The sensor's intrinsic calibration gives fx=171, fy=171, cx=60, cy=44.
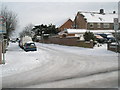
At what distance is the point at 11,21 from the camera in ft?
123

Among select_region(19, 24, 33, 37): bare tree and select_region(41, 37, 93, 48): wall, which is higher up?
select_region(19, 24, 33, 37): bare tree

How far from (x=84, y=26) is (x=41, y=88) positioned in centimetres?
4755

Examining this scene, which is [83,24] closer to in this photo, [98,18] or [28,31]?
[98,18]

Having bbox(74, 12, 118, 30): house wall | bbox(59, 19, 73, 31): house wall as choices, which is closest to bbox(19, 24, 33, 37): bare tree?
bbox(59, 19, 73, 31): house wall

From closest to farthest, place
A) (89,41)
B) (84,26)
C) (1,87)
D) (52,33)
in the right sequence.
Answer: (1,87) < (89,41) < (84,26) < (52,33)

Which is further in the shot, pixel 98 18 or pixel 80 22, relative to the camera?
pixel 98 18

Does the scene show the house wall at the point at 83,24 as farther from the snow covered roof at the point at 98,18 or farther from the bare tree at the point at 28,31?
the bare tree at the point at 28,31

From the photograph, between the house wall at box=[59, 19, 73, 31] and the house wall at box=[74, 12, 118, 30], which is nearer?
the house wall at box=[74, 12, 118, 30]

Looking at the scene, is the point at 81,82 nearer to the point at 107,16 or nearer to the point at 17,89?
the point at 17,89

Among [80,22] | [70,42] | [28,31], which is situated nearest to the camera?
[70,42]

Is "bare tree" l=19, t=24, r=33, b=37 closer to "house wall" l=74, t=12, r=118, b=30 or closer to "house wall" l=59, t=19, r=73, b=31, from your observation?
"house wall" l=59, t=19, r=73, b=31

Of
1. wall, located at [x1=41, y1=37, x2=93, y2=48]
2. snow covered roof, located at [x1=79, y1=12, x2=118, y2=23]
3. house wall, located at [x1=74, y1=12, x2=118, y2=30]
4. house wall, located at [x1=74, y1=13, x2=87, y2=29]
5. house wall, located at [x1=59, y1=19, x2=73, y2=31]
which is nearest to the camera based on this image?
wall, located at [x1=41, y1=37, x2=93, y2=48]

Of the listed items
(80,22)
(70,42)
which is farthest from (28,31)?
(70,42)

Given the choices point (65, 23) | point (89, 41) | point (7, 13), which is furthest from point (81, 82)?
point (65, 23)
